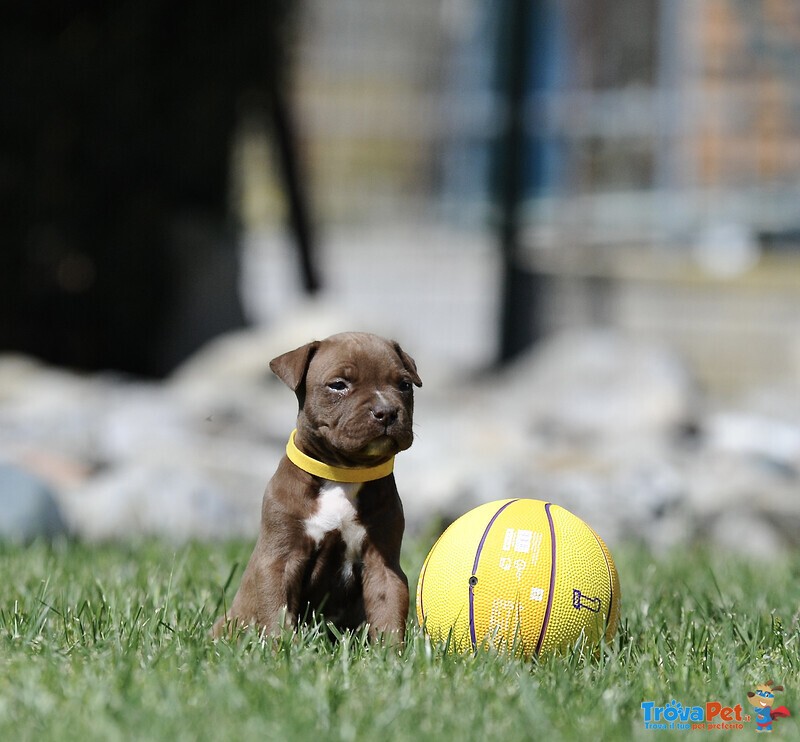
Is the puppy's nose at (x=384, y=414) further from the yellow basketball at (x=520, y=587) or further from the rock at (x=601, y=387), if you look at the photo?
the rock at (x=601, y=387)

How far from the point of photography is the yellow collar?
12.4ft

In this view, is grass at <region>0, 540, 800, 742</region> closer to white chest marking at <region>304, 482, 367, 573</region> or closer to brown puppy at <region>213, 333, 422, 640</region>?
brown puppy at <region>213, 333, 422, 640</region>

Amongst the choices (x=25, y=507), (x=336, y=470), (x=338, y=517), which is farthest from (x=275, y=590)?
(x=25, y=507)

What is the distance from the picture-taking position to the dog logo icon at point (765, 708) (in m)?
3.30

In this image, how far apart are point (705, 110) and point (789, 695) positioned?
932cm

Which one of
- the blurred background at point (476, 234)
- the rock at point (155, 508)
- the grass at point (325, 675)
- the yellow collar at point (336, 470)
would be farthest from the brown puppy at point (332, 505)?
the blurred background at point (476, 234)

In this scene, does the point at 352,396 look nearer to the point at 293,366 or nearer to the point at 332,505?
the point at 293,366

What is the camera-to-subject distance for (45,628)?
408 centimetres

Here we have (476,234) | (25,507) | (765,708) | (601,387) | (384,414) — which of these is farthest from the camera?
(476,234)

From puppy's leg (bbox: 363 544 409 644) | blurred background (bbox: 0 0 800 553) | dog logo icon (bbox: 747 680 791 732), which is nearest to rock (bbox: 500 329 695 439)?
blurred background (bbox: 0 0 800 553)

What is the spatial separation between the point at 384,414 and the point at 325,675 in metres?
0.72

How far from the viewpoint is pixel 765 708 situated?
11.1 ft

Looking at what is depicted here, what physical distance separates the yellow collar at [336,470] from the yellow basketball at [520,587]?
1.24ft

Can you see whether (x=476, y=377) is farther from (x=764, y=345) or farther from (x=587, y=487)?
(x=587, y=487)
